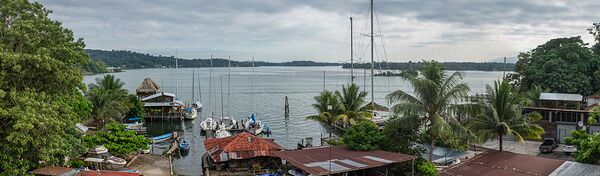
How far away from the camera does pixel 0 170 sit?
17031 millimetres

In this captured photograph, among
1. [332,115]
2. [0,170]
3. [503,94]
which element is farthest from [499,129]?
[0,170]

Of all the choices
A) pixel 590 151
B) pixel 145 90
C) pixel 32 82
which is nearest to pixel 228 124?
pixel 145 90

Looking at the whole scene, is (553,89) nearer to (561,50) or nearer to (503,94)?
(561,50)

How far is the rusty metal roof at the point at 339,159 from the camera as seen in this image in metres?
18.8

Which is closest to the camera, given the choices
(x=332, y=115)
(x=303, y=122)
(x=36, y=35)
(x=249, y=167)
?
(x=36, y=35)

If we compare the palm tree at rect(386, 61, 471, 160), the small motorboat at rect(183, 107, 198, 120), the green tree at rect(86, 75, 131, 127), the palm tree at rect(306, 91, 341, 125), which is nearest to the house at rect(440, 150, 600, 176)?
the palm tree at rect(386, 61, 471, 160)

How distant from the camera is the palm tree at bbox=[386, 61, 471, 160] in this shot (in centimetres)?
2073

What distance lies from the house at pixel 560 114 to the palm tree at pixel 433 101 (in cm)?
1640

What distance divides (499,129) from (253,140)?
14.0 meters

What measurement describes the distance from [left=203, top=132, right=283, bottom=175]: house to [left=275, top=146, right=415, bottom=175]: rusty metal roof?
4347 mm

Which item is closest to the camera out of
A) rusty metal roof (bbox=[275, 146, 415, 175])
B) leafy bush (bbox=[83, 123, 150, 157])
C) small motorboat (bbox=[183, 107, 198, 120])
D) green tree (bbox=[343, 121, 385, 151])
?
rusty metal roof (bbox=[275, 146, 415, 175])

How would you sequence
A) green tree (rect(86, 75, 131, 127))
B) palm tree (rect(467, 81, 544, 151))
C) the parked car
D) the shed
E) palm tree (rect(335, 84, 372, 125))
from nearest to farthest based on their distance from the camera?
palm tree (rect(467, 81, 544, 151)) → the parked car → palm tree (rect(335, 84, 372, 125)) → the shed → green tree (rect(86, 75, 131, 127))

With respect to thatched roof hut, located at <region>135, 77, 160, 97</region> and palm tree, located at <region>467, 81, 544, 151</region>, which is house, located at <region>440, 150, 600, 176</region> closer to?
palm tree, located at <region>467, 81, 544, 151</region>

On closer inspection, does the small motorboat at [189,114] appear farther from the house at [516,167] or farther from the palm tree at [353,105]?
the house at [516,167]
